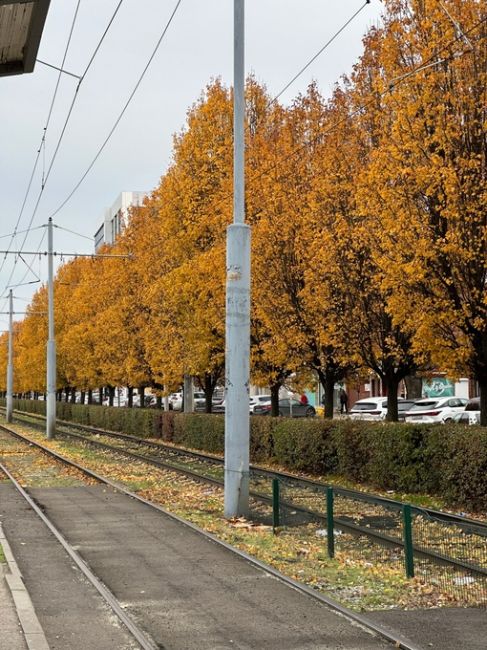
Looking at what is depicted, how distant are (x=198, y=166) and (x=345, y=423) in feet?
45.4

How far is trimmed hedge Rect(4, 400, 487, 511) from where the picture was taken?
15398 mm

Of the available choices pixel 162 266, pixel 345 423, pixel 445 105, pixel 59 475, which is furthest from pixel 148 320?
pixel 445 105

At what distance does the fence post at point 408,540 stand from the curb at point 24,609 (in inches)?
158

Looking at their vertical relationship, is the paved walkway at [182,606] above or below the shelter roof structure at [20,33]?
below

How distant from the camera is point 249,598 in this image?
9469 millimetres

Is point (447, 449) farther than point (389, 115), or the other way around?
point (389, 115)

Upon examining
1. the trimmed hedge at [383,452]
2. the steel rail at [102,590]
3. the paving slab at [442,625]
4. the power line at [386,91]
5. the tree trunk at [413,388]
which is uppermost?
the power line at [386,91]

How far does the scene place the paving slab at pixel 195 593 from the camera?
313 inches

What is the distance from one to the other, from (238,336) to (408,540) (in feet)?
18.5

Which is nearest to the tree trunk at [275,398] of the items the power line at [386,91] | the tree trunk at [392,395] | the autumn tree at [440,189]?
the tree trunk at [392,395]

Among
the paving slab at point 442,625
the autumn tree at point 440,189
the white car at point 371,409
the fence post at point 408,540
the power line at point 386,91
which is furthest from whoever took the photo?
the white car at point 371,409

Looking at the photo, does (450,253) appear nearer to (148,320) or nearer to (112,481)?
(112,481)

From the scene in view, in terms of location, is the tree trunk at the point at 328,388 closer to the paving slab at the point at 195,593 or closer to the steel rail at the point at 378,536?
the steel rail at the point at 378,536

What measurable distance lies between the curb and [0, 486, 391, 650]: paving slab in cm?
27
